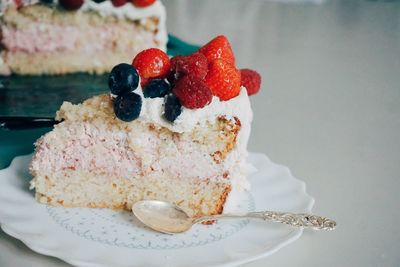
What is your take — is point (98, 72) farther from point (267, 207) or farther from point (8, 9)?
point (267, 207)

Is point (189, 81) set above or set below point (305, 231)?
above

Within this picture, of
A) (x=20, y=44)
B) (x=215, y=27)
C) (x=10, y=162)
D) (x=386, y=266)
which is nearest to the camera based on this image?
(x=386, y=266)

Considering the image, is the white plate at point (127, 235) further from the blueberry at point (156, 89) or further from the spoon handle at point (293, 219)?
the blueberry at point (156, 89)

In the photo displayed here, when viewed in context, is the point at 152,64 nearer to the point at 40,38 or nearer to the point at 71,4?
the point at 71,4

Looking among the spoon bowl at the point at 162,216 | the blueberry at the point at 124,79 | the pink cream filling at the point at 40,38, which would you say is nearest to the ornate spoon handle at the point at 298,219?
the spoon bowl at the point at 162,216

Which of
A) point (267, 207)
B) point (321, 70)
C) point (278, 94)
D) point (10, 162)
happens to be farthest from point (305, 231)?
point (321, 70)

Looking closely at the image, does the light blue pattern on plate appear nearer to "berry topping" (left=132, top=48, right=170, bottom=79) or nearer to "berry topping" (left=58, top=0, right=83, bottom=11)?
"berry topping" (left=132, top=48, right=170, bottom=79)
